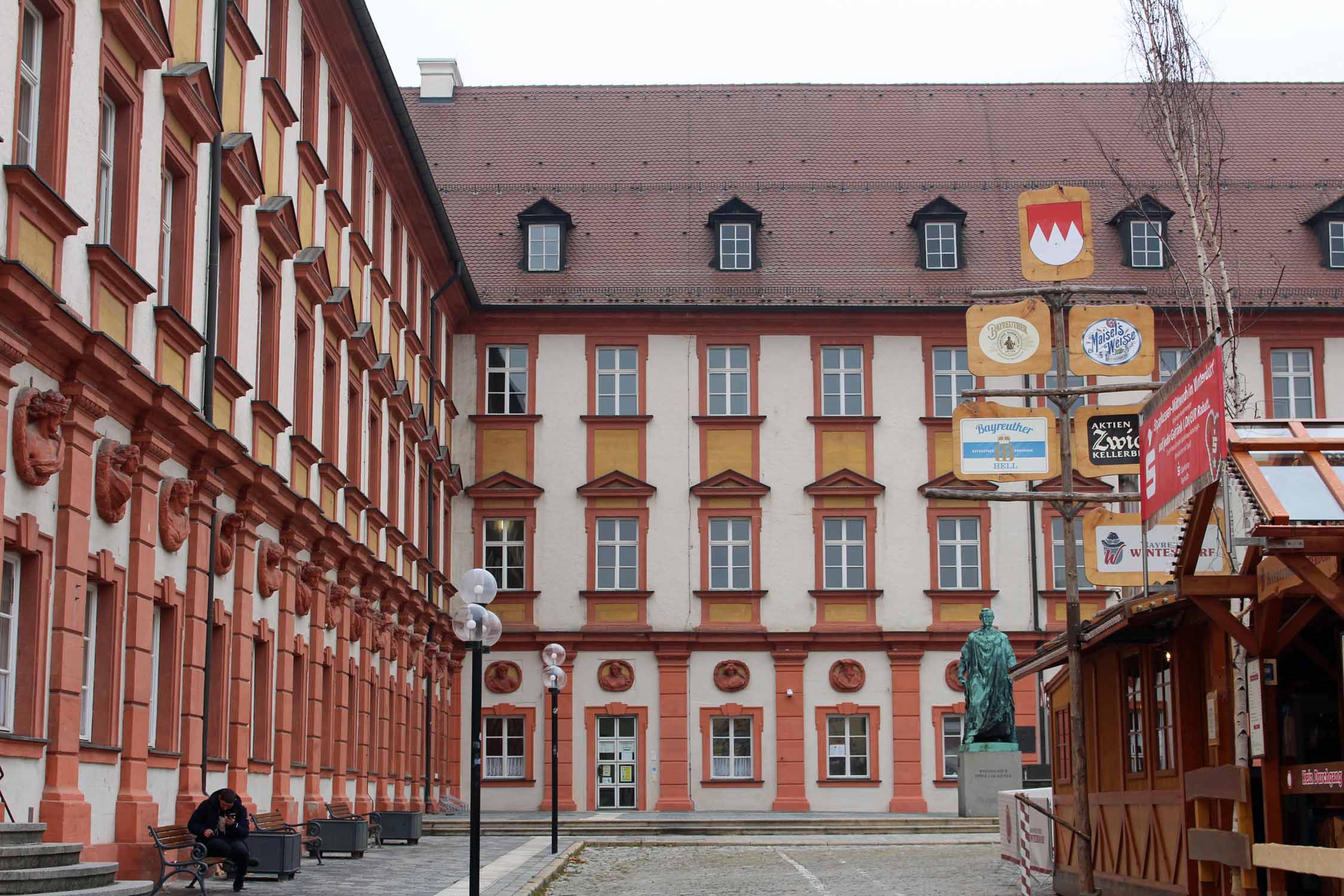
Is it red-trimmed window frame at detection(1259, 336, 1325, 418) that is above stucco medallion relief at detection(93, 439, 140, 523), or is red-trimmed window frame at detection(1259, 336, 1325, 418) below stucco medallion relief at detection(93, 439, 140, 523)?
above

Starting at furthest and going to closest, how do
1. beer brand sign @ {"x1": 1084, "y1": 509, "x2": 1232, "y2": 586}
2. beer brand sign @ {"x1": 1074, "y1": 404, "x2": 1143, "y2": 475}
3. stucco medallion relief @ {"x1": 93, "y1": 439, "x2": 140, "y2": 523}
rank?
beer brand sign @ {"x1": 1074, "y1": 404, "x2": 1143, "y2": 475}, beer brand sign @ {"x1": 1084, "y1": 509, "x2": 1232, "y2": 586}, stucco medallion relief @ {"x1": 93, "y1": 439, "x2": 140, "y2": 523}

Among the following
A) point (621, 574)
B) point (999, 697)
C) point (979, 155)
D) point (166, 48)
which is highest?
point (979, 155)

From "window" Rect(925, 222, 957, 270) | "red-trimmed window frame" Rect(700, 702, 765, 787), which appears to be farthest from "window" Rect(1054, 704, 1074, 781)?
"window" Rect(925, 222, 957, 270)

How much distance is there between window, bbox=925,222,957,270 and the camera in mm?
47531

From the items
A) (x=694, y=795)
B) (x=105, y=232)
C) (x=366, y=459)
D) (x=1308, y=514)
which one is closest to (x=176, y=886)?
(x=105, y=232)

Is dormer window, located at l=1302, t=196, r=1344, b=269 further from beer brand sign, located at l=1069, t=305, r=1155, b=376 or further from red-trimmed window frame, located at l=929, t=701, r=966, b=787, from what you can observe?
beer brand sign, located at l=1069, t=305, r=1155, b=376

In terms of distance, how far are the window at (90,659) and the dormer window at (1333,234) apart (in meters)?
37.0

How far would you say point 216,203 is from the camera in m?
21.5

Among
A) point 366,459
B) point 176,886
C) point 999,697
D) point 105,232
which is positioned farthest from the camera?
point 999,697

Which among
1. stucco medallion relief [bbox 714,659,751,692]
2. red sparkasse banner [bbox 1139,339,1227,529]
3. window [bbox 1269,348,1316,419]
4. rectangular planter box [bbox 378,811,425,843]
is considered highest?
window [bbox 1269,348,1316,419]

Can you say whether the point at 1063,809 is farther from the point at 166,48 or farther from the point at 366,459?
the point at 366,459

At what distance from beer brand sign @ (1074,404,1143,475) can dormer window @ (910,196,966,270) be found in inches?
1104

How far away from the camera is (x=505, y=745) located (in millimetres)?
45250

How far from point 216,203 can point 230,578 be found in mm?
4490
